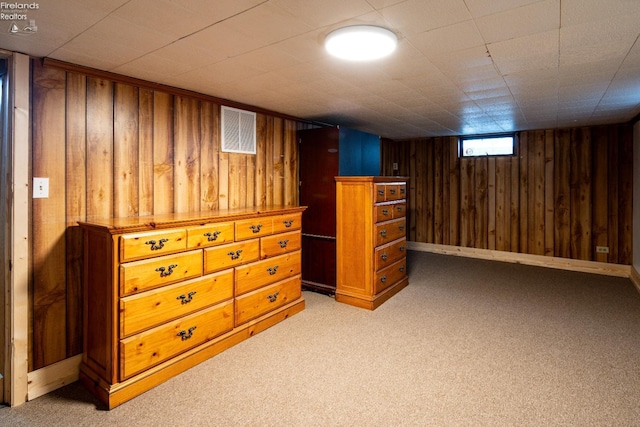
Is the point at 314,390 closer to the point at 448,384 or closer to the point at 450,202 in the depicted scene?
the point at 448,384

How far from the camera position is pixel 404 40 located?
1.97 metres

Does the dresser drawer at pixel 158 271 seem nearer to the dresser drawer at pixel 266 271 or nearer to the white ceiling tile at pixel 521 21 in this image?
the dresser drawer at pixel 266 271

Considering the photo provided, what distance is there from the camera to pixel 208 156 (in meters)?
3.29

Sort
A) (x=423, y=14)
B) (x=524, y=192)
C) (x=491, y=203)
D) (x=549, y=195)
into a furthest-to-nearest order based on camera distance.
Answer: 1. (x=491, y=203)
2. (x=524, y=192)
3. (x=549, y=195)
4. (x=423, y=14)

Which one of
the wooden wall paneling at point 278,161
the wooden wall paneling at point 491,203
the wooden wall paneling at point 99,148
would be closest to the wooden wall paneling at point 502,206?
the wooden wall paneling at point 491,203

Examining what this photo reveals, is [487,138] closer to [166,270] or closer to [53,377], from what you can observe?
[166,270]

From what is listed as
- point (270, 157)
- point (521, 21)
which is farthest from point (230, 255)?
point (521, 21)

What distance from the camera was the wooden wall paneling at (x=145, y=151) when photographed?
276 centimetres

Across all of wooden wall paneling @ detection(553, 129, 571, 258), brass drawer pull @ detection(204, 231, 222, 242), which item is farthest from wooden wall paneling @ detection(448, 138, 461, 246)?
brass drawer pull @ detection(204, 231, 222, 242)

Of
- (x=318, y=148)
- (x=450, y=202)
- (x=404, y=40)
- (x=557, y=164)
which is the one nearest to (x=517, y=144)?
(x=557, y=164)

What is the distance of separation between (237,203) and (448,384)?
8.14ft

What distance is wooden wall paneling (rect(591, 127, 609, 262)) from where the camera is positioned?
4973 millimetres

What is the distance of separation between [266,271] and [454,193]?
4.39 meters

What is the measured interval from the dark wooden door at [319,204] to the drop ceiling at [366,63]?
2.14 feet
